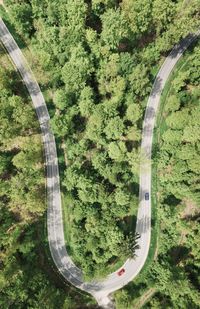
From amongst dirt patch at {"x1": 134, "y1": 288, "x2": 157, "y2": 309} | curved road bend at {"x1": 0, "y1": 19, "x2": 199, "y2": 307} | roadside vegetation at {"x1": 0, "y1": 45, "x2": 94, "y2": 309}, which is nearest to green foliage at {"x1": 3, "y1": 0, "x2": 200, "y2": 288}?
roadside vegetation at {"x1": 0, "y1": 45, "x2": 94, "y2": 309}

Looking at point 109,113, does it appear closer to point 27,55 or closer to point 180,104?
point 180,104

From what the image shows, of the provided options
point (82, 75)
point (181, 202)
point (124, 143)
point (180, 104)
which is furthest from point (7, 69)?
point (181, 202)

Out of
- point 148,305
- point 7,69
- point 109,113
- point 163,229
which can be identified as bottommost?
point 148,305

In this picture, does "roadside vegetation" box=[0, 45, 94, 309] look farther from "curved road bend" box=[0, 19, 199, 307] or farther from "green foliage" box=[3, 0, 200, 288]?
"curved road bend" box=[0, 19, 199, 307]

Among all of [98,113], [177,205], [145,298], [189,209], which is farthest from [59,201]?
[189,209]

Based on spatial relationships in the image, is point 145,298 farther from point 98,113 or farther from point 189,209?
point 98,113
